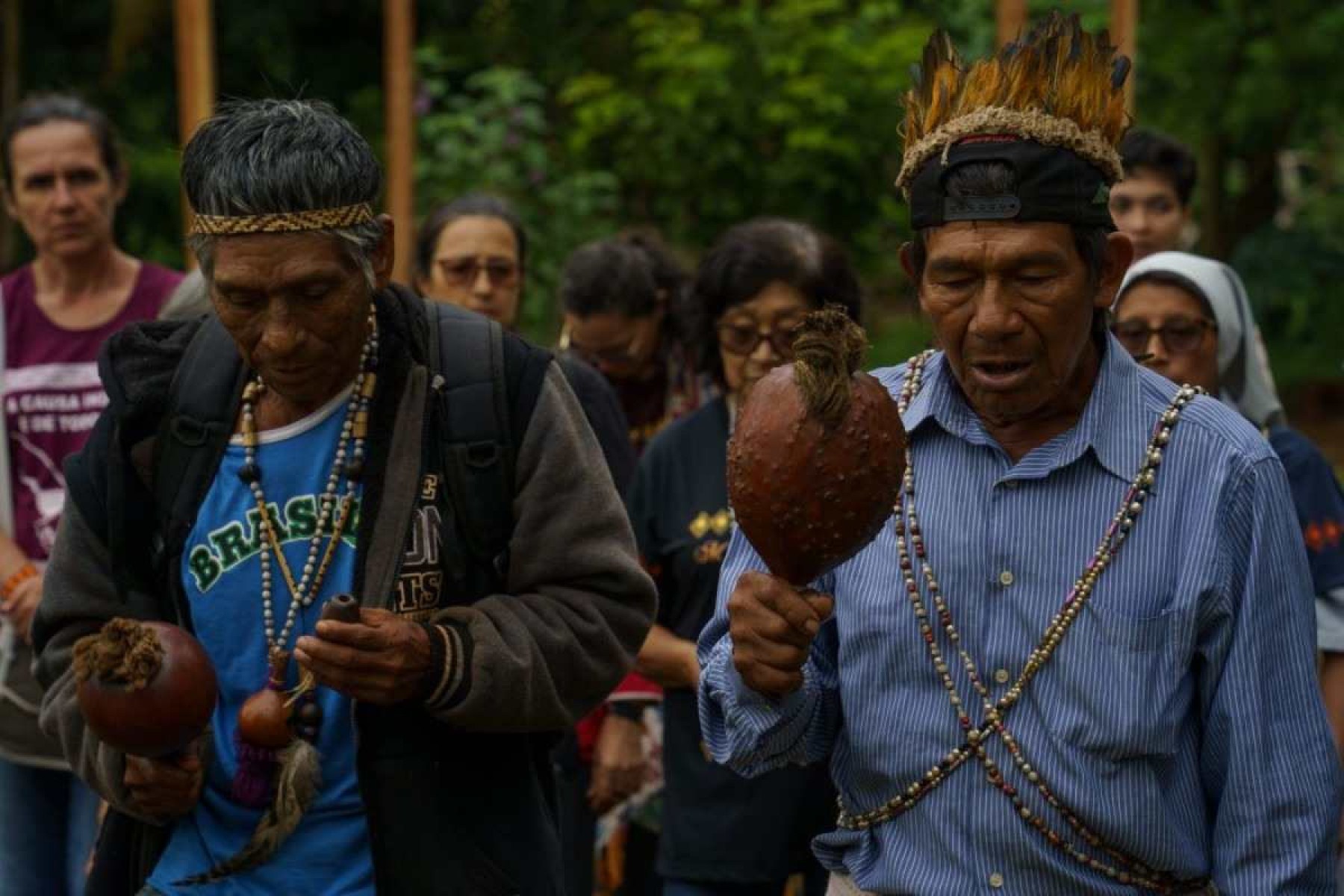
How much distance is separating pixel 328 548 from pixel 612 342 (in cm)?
303

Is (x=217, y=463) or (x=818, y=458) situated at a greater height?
(x=818, y=458)

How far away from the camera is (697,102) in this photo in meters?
13.7

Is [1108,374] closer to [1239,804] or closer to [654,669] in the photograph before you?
[1239,804]

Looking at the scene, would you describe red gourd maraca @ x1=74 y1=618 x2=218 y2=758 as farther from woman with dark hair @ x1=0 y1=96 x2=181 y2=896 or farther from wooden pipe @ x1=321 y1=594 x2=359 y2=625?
woman with dark hair @ x1=0 y1=96 x2=181 y2=896

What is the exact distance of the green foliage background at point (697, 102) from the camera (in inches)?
508

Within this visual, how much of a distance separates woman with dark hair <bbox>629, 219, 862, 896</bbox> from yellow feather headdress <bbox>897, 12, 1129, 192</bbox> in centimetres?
180

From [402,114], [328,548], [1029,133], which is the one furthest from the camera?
[402,114]

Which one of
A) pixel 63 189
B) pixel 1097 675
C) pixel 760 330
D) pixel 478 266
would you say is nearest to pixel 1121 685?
pixel 1097 675

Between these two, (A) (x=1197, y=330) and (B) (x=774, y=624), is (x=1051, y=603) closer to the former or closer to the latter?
(B) (x=774, y=624)

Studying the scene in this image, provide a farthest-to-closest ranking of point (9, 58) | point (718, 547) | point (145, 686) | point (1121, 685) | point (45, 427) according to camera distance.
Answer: point (9, 58) → point (45, 427) → point (718, 547) → point (145, 686) → point (1121, 685)

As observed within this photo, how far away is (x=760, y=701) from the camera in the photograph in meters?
3.11

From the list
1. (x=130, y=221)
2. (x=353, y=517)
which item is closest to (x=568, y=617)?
(x=353, y=517)

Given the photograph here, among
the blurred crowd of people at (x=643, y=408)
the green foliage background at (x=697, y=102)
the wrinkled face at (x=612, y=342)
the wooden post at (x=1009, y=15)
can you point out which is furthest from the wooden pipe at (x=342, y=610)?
the green foliage background at (x=697, y=102)

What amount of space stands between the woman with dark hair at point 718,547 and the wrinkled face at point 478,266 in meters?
0.94
